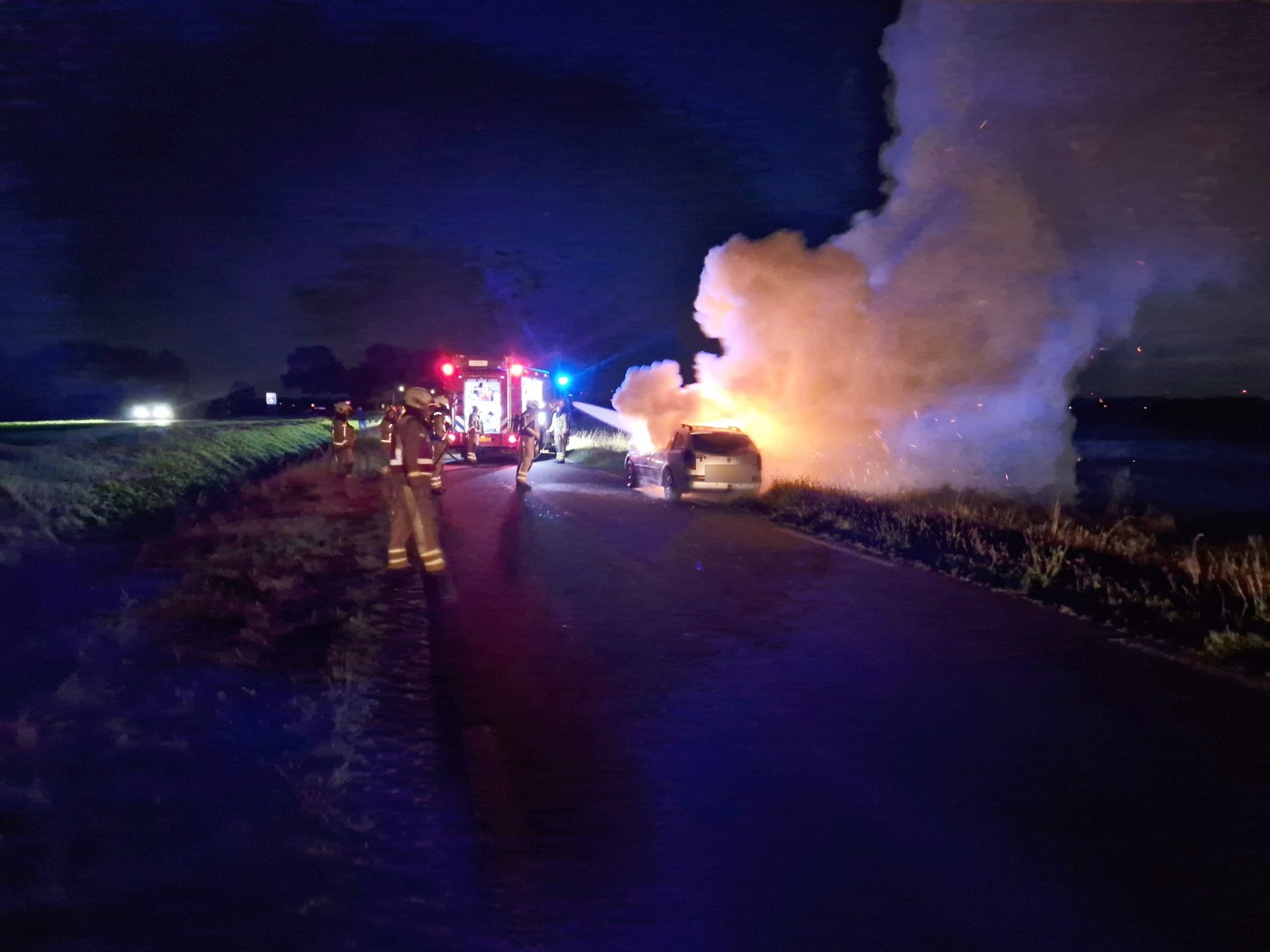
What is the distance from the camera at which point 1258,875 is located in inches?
199

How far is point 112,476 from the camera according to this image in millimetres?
24188

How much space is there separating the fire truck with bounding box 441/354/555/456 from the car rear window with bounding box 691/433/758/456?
13580 millimetres

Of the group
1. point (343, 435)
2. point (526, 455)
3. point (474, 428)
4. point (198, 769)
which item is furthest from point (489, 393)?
point (198, 769)

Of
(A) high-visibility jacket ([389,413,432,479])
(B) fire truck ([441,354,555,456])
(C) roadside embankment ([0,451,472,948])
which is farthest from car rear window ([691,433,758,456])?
(B) fire truck ([441,354,555,456])

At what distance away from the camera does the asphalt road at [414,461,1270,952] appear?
4605 millimetres

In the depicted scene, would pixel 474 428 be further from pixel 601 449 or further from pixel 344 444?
pixel 601 449

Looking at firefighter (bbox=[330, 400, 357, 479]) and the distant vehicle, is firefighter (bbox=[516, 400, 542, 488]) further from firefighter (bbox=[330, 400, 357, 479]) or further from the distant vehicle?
firefighter (bbox=[330, 400, 357, 479])

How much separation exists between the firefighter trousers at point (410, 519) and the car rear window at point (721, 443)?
10546 mm

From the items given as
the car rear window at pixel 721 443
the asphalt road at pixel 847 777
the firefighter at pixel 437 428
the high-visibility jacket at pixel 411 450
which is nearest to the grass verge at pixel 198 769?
the asphalt road at pixel 847 777

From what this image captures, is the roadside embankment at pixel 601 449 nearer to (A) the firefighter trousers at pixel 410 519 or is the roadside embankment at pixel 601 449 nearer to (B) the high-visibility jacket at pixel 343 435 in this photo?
(B) the high-visibility jacket at pixel 343 435

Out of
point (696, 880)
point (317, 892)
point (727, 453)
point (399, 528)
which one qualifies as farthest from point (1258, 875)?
point (727, 453)

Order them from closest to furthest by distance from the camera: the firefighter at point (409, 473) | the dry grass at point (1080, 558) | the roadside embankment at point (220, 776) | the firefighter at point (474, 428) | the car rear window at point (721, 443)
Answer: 1. the roadside embankment at point (220, 776)
2. the dry grass at point (1080, 558)
3. the firefighter at point (409, 473)
4. the car rear window at point (721, 443)
5. the firefighter at point (474, 428)

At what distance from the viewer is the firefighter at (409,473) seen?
13.7m

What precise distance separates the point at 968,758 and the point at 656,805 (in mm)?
1995
